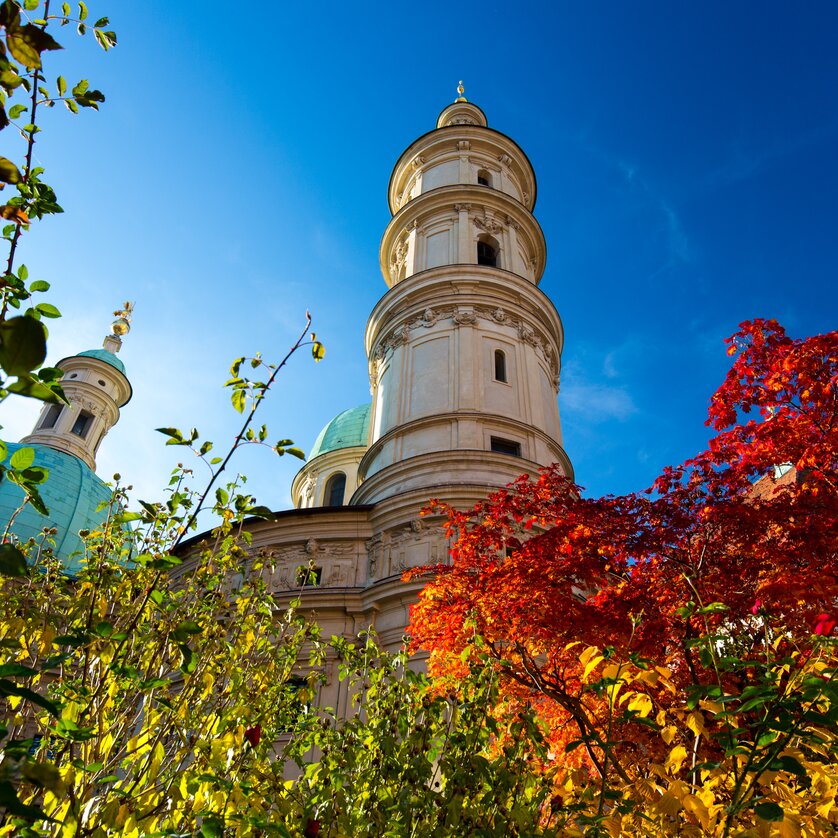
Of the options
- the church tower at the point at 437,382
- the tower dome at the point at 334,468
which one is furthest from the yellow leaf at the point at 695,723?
the tower dome at the point at 334,468

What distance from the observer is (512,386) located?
2509cm

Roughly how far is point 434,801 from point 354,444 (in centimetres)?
3805

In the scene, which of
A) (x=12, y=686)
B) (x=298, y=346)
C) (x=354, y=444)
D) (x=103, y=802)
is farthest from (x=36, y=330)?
(x=354, y=444)

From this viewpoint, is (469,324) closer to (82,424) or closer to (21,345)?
(21,345)

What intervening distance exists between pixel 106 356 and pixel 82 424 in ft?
20.9

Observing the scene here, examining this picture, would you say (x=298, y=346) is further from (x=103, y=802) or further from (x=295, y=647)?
(x=295, y=647)

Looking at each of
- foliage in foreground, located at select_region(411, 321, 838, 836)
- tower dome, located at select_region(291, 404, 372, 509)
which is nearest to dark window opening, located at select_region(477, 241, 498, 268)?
tower dome, located at select_region(291, 404, 372, 509)

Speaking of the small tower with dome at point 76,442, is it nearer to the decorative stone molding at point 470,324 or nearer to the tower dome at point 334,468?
the tower dome at point 334,468

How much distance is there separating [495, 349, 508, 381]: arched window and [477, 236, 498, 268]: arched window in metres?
6.42

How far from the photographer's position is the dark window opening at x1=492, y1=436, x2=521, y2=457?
76.0 ft

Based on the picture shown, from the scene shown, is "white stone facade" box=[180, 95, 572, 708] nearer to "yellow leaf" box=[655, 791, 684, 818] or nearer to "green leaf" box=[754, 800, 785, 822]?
"yellow leaf" box=[655, 791, 684, 818]

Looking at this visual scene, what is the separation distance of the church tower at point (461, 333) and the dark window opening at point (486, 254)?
7 centimetres

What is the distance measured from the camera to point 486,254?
32000 mm

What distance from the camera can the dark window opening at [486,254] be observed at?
31266 millimetres
